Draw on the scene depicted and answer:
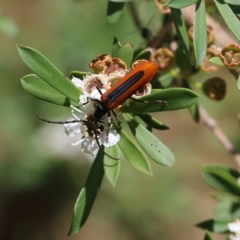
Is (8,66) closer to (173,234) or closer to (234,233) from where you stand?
(173,234)

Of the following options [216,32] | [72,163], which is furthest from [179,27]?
Result: [72,163]

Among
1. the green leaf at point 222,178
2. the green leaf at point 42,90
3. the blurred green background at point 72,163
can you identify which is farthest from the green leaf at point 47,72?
the blurred green background at point 72,163

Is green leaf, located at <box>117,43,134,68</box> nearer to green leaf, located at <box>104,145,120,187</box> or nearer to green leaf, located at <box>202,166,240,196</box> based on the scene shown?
green leaf, located at <box>104,145,120,187</box>

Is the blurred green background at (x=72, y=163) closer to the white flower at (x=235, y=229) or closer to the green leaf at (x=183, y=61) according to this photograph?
the green leaf at (x=183, y=61)

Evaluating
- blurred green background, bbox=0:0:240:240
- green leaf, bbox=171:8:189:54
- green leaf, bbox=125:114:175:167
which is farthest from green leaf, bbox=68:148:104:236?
blurred green background, bbox=0:0:240:240

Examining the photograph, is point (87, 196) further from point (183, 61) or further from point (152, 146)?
point (183, 61)

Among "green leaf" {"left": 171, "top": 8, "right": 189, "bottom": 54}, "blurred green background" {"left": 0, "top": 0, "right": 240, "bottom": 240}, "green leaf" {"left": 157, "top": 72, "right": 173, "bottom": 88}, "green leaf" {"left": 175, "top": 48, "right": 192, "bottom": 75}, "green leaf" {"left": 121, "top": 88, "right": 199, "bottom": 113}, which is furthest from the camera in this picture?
"blurred green background" {"left": 0, "top": 0, "right": 240, "bottom": 240}

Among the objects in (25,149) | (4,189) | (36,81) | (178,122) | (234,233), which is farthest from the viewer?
(178,122)

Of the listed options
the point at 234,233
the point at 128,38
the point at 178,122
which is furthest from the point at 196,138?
the point at 234,233
